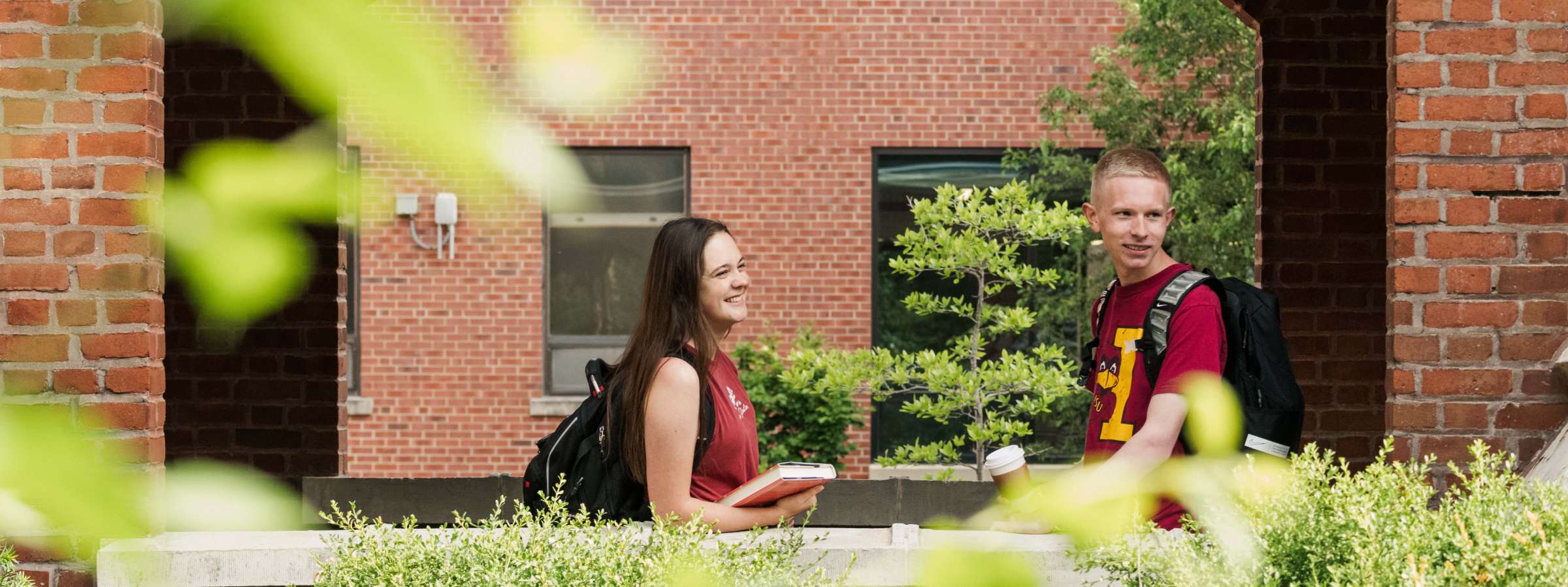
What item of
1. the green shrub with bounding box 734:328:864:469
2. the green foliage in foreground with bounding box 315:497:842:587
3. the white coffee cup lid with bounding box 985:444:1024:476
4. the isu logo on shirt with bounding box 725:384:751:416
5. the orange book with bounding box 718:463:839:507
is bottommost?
the green shrub with bounding box 734:328:864:469

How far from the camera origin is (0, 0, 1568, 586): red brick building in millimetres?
2934

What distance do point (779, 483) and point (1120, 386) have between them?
2.42 feet

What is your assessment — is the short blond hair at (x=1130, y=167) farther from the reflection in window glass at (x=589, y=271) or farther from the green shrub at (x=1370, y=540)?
the reflection in window glass at (x=589, y=271)

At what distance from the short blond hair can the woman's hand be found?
0.87 meters

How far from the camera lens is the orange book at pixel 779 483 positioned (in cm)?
293

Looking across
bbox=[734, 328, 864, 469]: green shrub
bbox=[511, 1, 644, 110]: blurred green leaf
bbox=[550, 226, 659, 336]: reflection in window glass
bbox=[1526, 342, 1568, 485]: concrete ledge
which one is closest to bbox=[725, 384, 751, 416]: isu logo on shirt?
bbox=[1526, 342, 1568, 485]: concrete ledge

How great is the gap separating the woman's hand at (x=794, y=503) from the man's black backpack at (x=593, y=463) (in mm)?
207

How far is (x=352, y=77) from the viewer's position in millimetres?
652

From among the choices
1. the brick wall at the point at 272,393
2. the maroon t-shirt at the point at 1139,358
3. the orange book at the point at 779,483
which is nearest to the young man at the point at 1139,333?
the maroon t-shirt at the point at 1139,358

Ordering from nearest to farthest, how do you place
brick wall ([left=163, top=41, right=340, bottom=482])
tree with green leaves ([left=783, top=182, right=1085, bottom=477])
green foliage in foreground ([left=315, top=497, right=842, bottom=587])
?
green foliage in foreground ([left=315, top=497, right=842, bottom=587])
brick wall ([left=163, top=41, right=340, bottom=482])
tree with green leaves ([left=783, top=182, right=1085, bottom=477])

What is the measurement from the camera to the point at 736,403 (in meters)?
3.19

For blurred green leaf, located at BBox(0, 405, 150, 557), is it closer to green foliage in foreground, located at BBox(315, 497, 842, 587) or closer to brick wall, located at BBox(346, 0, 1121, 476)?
green foliage in foreground, located at BBox(315, 497, 842, 587)

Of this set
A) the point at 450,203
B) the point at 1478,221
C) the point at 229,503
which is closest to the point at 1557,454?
the point at 1478,221

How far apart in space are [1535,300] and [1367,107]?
2.24 metres
